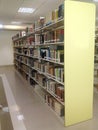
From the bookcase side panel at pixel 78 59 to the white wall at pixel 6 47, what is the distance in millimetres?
8866

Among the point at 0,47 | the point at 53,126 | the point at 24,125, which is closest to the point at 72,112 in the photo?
the point at 53,126

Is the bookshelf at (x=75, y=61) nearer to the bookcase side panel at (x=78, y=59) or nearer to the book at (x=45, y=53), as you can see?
the bookcase side panel at (x=78, y=59)

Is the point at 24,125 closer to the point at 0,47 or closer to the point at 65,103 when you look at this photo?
the point at 65,103

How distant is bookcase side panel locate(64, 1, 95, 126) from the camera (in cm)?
258

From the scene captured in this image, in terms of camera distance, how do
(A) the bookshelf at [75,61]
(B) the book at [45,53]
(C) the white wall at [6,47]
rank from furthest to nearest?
1. (C) the white wall at [6,47]
2. (B) the book at [45,53]
3. (A) the bookshelf at [75,61]

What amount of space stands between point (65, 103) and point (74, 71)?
0.60m

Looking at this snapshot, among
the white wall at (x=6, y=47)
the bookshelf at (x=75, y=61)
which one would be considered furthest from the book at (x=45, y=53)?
the white wall at (x=6, y=47)

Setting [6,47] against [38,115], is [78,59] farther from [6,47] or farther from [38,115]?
[6,47]

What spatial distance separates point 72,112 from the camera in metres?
2.73

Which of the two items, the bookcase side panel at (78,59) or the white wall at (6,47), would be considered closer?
the bookcase side panel at (78,59)

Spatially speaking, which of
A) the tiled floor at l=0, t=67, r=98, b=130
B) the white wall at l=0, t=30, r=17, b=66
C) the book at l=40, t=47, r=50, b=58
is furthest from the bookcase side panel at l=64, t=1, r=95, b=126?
the white wall at l=0, t=30, r=17, b=66

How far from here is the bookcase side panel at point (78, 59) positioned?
101 inches

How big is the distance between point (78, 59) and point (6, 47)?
8.91m

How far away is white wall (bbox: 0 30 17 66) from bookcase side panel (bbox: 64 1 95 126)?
887 centimetres
